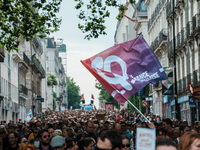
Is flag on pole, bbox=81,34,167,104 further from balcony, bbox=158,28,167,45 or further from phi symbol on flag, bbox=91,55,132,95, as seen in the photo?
balcony, bbox=158,28,167,45

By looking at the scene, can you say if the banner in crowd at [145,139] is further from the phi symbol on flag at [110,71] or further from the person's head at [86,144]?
the phi symbol on flag at [110,71]

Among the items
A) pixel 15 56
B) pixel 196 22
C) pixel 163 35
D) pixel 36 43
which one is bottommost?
pixel 196 22

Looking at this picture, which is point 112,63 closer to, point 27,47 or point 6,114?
point 6,114

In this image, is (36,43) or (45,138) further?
(36,43)

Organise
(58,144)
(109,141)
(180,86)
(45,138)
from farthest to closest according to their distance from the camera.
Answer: (180,86) → (45,138) → (58,144) → (109,141)

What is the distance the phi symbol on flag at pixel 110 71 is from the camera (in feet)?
45.2

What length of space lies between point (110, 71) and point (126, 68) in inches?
15.9

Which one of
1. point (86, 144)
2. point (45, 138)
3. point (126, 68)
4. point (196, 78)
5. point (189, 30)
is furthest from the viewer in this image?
point (189, 30)

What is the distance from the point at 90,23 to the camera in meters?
20.6

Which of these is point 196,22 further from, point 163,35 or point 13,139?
point 13,139

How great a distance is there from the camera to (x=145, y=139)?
3850mm

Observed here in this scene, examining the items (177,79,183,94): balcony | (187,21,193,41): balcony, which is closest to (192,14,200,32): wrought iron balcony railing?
(187,21,193,41): balcony

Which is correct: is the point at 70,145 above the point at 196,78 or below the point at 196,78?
below

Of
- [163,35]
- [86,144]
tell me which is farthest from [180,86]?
[86,144]
